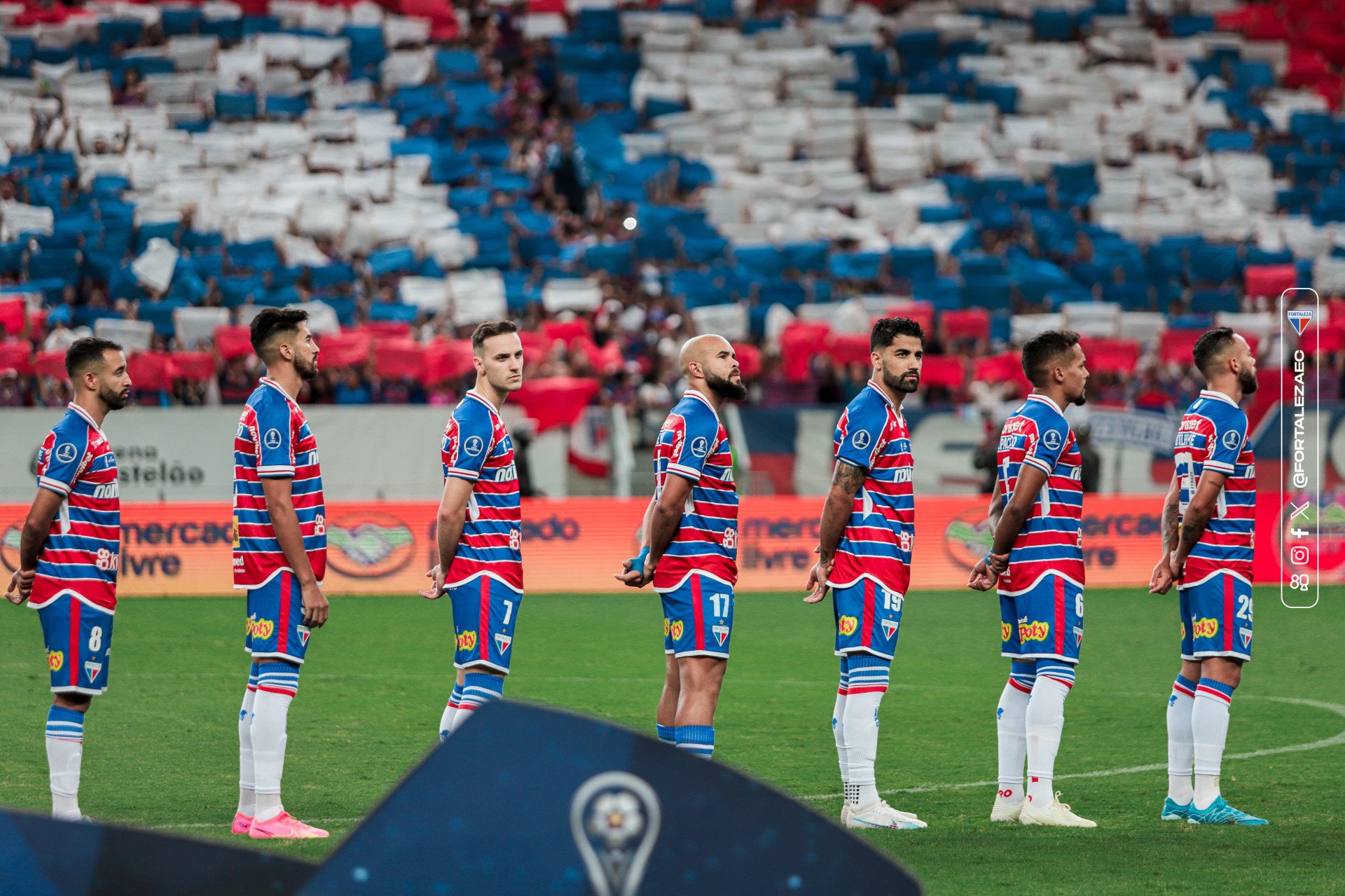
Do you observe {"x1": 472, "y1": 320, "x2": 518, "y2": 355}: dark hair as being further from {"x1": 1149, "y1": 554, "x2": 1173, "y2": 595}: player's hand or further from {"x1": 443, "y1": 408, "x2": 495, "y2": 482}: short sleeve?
{"x1": 1149, "y1": 554, "x2": 1173, "y2": 595}: player's hand

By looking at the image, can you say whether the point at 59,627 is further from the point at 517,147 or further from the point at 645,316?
Result: the point at 517,147

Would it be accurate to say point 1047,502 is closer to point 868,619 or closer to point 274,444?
point 868,619

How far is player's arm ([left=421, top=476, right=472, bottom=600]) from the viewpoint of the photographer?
270 inches

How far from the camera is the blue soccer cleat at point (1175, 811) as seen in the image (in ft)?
23.9

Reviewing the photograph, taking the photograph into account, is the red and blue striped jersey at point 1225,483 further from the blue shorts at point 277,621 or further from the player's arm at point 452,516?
the blue shorts at point 277,621

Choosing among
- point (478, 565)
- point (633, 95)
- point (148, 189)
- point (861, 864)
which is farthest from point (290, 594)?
point (633, 95)

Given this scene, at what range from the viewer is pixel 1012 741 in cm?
732

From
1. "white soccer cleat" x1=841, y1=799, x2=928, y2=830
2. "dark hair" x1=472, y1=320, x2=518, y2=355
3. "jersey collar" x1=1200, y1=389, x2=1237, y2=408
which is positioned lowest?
"white soccer cleat" x1=841, y1=799, x2=928, y2=830

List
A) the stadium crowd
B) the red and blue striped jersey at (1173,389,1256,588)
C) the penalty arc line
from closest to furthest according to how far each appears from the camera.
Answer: the red and blue striped jersey at (1173,389,1256,588), the penalty arc line, the stadium crowd

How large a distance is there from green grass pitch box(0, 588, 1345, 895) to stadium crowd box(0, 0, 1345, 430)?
7168 millimetres

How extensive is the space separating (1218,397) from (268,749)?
486cm

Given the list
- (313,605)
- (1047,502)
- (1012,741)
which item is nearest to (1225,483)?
(1047,502)

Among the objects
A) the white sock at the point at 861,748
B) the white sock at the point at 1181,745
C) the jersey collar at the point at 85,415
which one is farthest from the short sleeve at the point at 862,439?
the jersey collar at the point at 85,415
